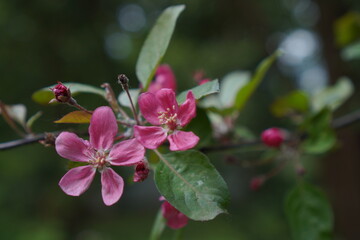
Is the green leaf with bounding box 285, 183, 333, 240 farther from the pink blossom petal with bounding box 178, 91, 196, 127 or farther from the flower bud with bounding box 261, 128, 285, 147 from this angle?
the pink blossom petal with bounding box 178, 91, 196, 127

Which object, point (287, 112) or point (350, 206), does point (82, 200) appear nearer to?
point (350, 206)

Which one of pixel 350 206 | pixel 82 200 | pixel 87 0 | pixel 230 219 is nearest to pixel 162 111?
pixel 350 206

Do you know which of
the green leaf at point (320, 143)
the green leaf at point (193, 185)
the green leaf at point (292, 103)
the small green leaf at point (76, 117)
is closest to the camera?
the green leaf at point (193, 185)

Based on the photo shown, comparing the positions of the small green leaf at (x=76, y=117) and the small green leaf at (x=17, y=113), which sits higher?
the small green leaf at (x=76, y=117)

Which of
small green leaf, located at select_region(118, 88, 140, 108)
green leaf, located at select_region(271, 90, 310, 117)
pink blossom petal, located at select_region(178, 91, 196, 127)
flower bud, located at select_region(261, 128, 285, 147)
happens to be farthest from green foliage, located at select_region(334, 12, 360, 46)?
pink blossom petal, located at select_region(178, 91, 196, 127)

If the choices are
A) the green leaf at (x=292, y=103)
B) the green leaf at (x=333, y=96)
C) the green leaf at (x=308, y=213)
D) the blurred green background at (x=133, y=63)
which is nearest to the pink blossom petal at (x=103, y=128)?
the green leaf at (x=308, y=213)

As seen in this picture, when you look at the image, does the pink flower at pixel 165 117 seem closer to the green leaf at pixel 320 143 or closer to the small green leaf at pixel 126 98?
the small green leaf at pixel 126 98

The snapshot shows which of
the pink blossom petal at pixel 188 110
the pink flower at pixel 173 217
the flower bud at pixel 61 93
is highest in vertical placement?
the flower bud at pixel 61 93
